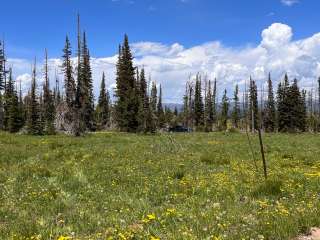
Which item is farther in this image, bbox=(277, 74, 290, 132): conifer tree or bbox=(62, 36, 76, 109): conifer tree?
bbox=(277, 74, 290, 132): conifer tree

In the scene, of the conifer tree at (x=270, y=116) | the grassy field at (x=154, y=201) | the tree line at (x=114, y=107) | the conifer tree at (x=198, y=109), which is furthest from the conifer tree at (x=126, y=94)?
the grassy field at (x=154, y=201)

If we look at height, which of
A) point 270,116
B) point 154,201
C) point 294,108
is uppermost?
point 294,108

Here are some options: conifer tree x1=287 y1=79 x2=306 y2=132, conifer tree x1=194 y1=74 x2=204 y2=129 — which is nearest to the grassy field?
conifer tree x1=287 y1=79 x2=306 y2=132

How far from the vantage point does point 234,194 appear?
1287cm

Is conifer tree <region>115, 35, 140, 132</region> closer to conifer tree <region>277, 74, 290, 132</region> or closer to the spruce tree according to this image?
the spruce tree

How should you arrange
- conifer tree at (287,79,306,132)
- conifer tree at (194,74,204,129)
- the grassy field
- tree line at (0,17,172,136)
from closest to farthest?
1. the grassy field
2. tree line at (0,17,172,136)
3. conifer tree at (287,79,306,132)
4. conifer tree at (194,74,204,129)

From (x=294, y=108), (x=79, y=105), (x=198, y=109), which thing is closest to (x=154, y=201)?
(x=79, y=105)

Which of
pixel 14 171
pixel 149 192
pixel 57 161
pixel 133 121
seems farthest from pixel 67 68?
pixel 149 192

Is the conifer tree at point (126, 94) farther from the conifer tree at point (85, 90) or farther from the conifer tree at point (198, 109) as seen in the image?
the conifer tree at point (198, 109)

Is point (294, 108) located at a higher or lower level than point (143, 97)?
lower

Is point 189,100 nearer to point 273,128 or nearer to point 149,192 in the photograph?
point 273,128

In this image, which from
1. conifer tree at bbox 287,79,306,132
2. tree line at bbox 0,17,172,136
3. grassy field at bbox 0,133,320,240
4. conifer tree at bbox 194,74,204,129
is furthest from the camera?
conifer tree at bbox 194,74,204,129

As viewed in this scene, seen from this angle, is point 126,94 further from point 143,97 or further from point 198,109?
point 198,109

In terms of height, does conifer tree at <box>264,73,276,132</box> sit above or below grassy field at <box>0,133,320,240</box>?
above
